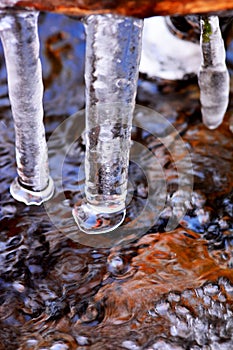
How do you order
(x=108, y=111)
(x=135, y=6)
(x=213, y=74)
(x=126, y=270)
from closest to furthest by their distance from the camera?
(x=135, y=6) < (x=108, y=111) < (x=126, y=270) < (x=213, y=74)

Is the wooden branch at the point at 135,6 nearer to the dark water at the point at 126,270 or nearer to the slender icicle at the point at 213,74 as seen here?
the slender icicle at the point at 213,74

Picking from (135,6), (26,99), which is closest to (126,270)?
(26,99)

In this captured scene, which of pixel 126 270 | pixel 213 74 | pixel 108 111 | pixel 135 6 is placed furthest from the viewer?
pixel 213 74

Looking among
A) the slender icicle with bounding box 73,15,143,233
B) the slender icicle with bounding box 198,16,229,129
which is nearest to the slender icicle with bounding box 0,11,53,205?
the slender icicle with bounding box 73,15,143,233

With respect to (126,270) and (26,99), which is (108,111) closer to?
(26,99)

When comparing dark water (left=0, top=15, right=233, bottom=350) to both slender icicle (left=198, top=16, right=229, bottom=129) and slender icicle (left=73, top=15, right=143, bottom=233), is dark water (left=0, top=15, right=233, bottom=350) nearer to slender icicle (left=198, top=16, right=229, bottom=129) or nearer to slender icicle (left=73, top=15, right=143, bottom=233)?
slender icicle (left=198, top=16, right=229, bottom=129)

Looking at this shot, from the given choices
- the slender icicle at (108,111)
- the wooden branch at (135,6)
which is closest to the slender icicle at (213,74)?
the slender icicle at (108,111)

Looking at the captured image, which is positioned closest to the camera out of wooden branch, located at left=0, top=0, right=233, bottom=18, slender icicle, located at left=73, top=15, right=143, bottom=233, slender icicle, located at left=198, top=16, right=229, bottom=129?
wooden branch, located at left=0, top=0, right=233, bottom=18
